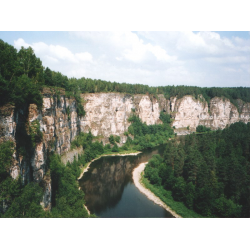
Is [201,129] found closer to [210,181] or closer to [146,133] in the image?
[146,133]

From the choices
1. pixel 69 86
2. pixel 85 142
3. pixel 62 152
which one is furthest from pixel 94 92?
pixel 62 152

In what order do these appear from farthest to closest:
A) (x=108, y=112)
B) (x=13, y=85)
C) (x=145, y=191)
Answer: (x=108, y=112), (x=145, y=191), (x=13, y=85)

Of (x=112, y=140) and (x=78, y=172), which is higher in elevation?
(x=112, y=140)

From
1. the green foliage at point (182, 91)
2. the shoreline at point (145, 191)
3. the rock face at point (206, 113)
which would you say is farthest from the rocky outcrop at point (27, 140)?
the rock face at point (206, 113)

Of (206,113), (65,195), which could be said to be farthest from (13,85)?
(206,113)

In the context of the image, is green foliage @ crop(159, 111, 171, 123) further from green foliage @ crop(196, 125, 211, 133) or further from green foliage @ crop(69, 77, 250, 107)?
green foliage @ crop(196, 125, 211, 133)

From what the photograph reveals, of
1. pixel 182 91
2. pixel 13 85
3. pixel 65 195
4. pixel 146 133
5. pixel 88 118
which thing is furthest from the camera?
pixel 182 91

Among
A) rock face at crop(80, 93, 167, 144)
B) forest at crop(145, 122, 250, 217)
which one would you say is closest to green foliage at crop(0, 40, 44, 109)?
forest at crop(145, 122, 250, 217)
